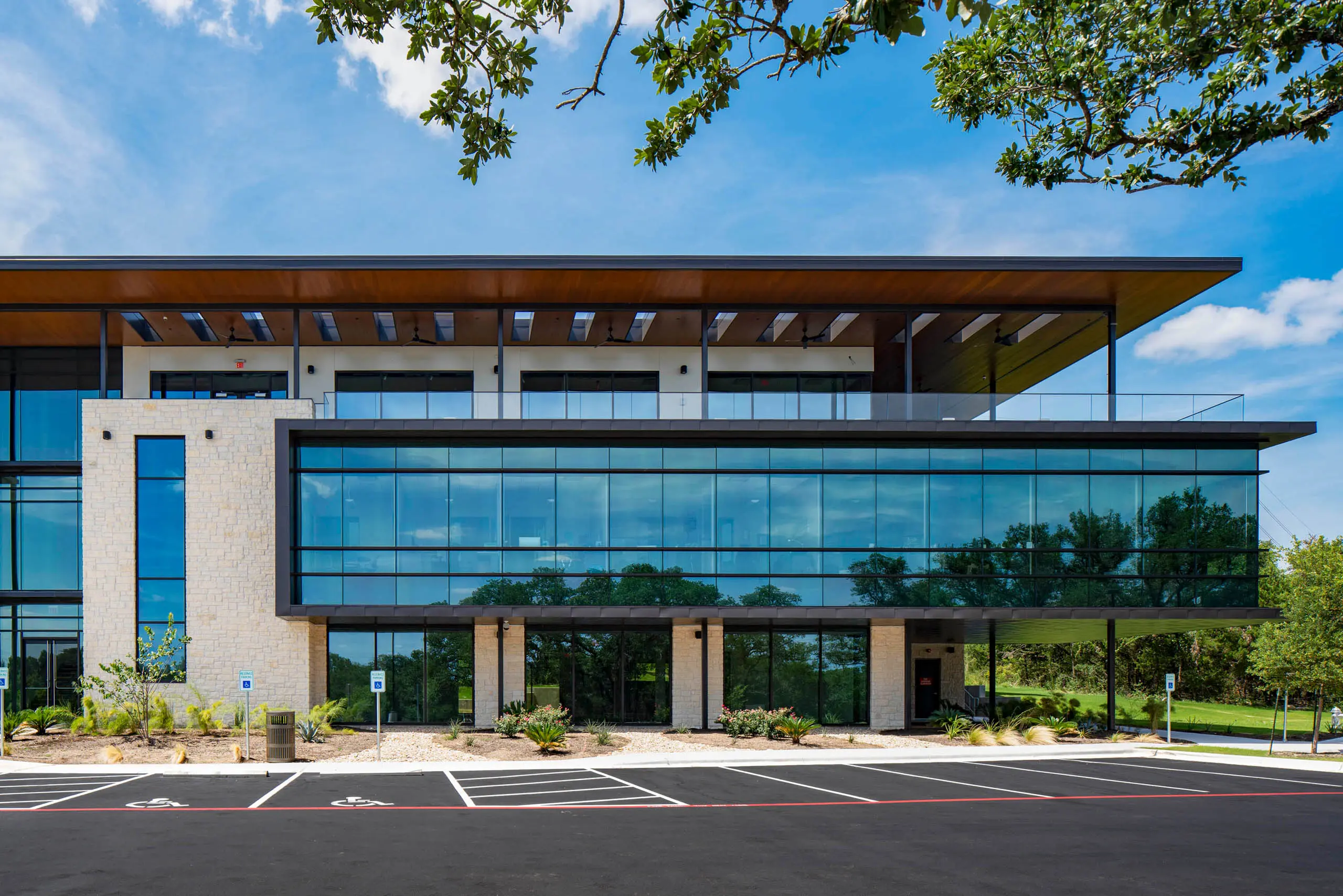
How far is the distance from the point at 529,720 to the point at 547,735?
1.87 meters

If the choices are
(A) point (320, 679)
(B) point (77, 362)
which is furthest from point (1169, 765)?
(B) point (77, 362)

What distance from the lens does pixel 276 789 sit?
17219 millimetres

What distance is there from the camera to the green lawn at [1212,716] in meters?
33.3

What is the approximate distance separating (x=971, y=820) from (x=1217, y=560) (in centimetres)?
1507

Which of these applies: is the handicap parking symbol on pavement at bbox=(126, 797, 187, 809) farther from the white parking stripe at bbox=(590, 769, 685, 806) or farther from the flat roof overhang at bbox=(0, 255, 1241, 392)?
the flat roof overhang at bbox=(0, 255, 1241, 392)

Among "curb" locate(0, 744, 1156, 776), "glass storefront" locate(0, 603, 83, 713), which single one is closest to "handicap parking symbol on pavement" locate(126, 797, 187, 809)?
"curb" locate(0, 744, 1156, 776)

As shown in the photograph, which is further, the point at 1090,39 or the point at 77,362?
the point at 77,362

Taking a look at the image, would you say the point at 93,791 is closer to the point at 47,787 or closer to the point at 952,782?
the point at 47,787

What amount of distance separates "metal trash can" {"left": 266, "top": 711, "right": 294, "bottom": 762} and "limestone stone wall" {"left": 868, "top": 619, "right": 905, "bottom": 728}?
1551 centimetres

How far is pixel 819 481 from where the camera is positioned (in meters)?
25.5

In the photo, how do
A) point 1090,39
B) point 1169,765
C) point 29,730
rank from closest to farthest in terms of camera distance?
point 1090,39, point 1169,765, point 29,730

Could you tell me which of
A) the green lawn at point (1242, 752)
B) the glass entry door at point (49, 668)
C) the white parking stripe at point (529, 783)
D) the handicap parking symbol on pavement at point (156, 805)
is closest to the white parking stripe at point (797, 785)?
the white parking stripe at point (529, 783)

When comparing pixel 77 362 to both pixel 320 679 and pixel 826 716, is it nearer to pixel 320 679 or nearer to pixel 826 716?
pixel 320 679

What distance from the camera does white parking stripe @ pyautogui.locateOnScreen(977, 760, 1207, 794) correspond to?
17922 mm
